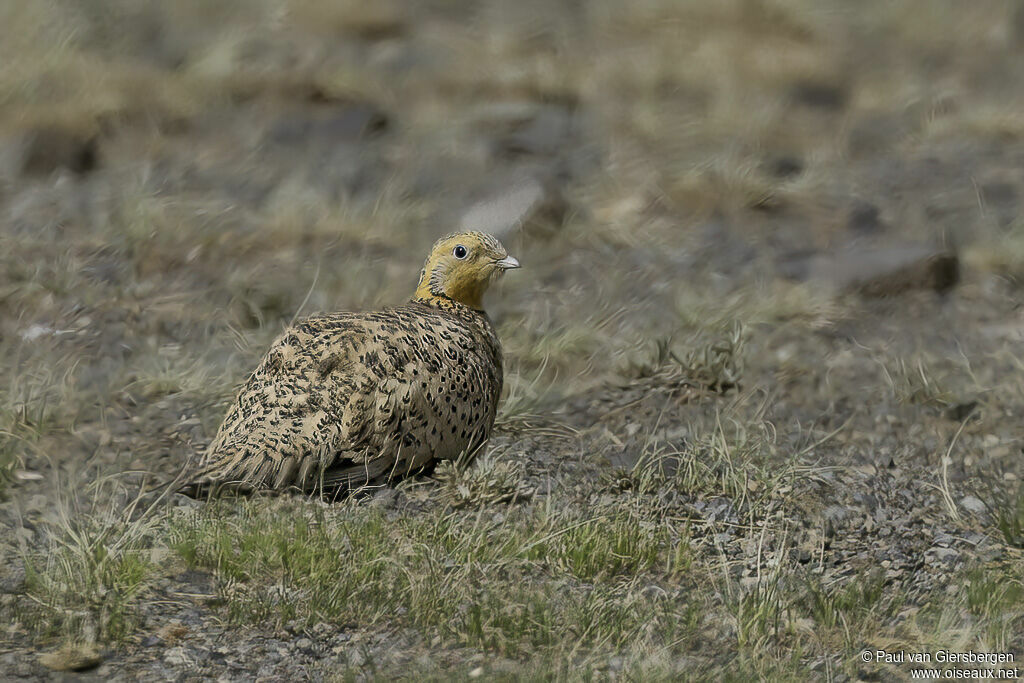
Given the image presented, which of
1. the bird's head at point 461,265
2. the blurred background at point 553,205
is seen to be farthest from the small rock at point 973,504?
the bird's head at point 461,265

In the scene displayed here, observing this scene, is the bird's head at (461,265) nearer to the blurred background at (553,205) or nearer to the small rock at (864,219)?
the blurred background at (553,205)

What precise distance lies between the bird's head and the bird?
0.30m

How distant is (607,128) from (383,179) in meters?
1.91

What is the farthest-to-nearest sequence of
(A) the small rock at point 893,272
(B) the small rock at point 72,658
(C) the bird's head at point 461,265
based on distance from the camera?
1. (A) the small rock at point 893,272
2. (C) the bird's head at point 461,265
3. (B) the small rock at point 72,658

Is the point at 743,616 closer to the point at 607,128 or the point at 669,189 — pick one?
the point at 669,189

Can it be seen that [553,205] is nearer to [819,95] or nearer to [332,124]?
[332,124]

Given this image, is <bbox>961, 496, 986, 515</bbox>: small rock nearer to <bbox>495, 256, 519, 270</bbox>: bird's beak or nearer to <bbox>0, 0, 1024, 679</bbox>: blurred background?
<bbox>0, 0, 1024, 679</bbox>: blurred background

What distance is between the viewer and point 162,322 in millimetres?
7293

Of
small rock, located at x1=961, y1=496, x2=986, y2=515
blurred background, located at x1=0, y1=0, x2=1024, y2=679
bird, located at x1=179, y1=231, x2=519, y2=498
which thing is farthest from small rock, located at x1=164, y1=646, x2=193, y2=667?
small rock, located at x1=961, y1=496, x2=986, y2=515

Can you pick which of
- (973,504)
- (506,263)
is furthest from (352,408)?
(973,504)

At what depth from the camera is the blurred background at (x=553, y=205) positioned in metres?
6.39

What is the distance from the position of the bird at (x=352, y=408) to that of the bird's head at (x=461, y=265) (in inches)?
11.8

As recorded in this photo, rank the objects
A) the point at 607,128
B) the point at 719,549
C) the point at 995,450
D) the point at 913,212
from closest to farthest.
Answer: the point at 719,549 < the point at 995,450 < the point at 913,212 < the point at 607,128

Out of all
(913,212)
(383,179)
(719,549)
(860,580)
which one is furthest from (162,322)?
(913,212)
